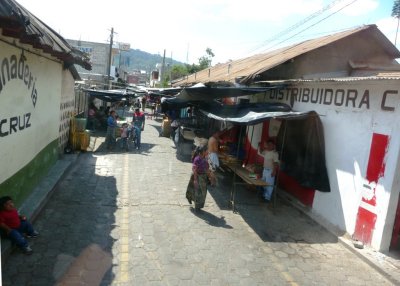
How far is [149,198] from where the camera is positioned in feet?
30.0

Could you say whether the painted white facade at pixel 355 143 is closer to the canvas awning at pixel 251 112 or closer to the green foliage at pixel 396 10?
the canvas awning at pixel 251 112

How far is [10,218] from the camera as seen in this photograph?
573cm

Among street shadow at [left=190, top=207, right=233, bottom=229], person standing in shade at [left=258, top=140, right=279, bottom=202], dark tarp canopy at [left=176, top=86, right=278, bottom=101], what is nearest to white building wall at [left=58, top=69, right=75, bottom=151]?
dark tarp canopy at [left=176, top=86, right=278, bottom=101]

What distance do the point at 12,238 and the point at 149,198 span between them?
3813mm

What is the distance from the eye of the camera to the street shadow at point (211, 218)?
7.83 m

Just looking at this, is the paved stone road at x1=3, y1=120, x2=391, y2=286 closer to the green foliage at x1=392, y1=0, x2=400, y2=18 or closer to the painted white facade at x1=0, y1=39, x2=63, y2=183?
the painted white facade at x1=0, y1=39, x2=63, y2=183

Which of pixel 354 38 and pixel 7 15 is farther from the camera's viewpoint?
pixel 354 38

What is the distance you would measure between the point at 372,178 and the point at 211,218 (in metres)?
3.33

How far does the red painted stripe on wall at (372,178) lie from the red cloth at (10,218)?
609 centimetres

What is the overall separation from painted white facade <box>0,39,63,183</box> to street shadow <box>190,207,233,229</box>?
373cm

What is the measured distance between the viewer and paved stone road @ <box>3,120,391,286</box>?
554 cm

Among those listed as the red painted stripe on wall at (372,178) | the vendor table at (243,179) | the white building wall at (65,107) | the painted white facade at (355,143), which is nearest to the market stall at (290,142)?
the vendor table at (243,179)

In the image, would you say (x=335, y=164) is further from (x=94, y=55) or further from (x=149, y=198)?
(x=94, y=55)

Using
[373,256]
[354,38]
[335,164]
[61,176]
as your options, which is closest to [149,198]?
[61,176]
